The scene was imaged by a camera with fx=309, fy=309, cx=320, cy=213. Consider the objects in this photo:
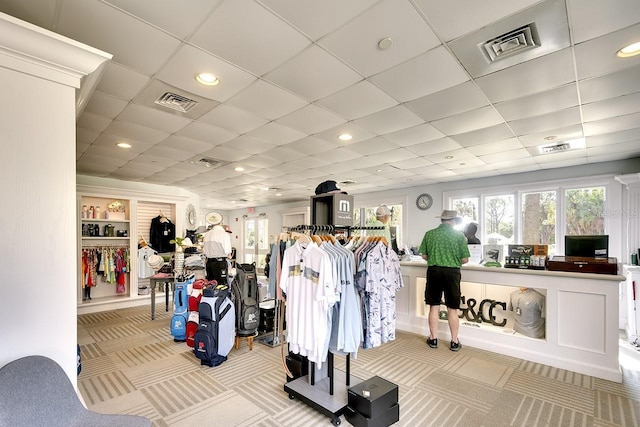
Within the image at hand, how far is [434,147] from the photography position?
4445 millimetres

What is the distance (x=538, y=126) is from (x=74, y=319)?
15.3 ft

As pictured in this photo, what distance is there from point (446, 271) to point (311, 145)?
2.42 metres

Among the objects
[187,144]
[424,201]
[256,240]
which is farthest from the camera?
[256,240]

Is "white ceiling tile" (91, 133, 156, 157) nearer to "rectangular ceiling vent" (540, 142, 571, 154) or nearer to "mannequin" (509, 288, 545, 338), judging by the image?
"mannequin" (509, 288, 545, 338)

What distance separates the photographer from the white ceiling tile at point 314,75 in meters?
2.27

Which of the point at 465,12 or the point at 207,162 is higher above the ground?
the point at 465,12

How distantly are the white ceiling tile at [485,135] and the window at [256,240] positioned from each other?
867cm

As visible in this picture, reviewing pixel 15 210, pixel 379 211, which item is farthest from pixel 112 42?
pixel 379 211

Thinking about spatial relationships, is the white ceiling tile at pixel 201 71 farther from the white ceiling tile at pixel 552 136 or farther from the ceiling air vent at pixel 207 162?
the white ceiling tile at pixel 552 136

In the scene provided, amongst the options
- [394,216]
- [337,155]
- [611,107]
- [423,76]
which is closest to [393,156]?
[337,155]

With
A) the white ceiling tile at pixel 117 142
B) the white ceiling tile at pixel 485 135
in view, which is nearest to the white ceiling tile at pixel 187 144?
the white ceiling tile at pixel 117 142

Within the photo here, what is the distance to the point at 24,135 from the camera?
5.31ft

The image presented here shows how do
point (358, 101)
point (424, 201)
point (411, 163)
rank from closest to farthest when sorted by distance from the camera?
point (358, 101) < point (411, 163) < point (424, 201)

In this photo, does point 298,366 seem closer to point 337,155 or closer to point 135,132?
point 337,155
